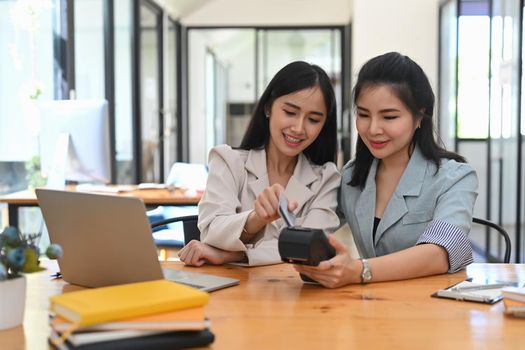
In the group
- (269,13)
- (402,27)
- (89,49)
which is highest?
(269,13)

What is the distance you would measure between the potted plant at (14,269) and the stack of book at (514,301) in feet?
2.92

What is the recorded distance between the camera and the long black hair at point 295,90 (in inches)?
77.7

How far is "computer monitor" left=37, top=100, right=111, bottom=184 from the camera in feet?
11.9

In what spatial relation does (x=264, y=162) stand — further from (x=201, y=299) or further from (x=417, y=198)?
(x=201, y=299)

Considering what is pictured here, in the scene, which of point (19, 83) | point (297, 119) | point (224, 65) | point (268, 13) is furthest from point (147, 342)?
point (224, 65)

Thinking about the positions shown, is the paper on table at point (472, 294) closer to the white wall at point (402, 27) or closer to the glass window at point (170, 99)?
the white wall at point (402, 27)

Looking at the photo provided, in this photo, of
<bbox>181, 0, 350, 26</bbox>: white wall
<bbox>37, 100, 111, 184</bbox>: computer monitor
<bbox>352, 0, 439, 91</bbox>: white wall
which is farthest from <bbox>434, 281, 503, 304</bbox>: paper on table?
<bbox>181, 0, 350, 26</bbox>: white wall

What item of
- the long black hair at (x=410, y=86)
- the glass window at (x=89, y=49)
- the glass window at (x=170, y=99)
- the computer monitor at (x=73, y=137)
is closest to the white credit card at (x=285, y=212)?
the long black hair at (x=410, y=86)

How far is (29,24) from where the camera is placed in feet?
14.4

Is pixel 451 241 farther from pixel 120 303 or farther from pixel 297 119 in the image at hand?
pixel 120 303

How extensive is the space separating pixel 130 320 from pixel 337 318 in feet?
1.41

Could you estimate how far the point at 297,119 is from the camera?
1.96m

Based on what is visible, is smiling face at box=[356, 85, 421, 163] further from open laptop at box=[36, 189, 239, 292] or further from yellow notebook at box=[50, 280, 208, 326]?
yellow notebook at box=[50, 280, 208, 326]

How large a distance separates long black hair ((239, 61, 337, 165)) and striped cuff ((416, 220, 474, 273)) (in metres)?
0.50
